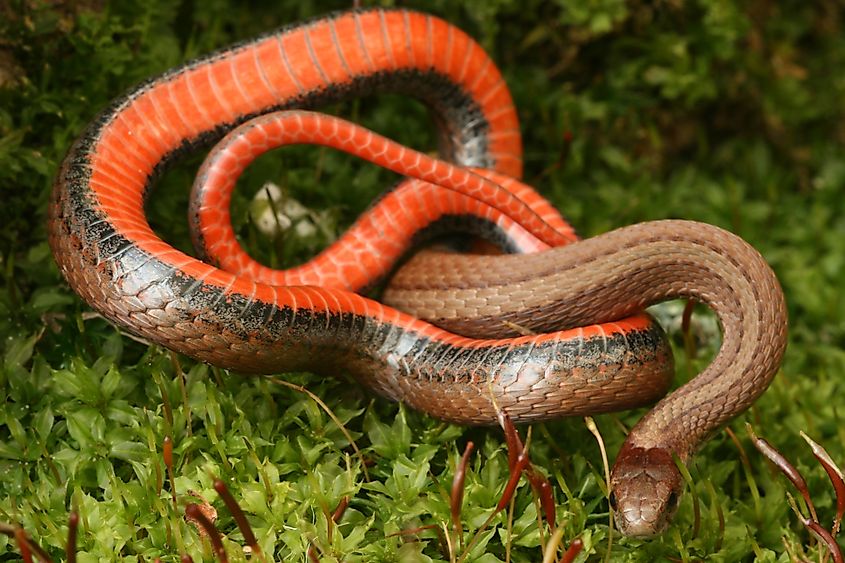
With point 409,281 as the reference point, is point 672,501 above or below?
below

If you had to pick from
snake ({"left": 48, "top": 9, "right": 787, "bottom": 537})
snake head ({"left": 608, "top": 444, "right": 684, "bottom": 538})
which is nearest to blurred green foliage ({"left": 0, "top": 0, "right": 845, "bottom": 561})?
snake head ({"left": 608, "top": 444, "right": 684, "bottom": 538})

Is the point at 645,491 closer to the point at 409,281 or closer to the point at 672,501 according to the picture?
the point at 672,501

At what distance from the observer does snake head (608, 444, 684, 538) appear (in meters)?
3.33

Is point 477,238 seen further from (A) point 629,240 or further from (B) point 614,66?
(B) point 614,66

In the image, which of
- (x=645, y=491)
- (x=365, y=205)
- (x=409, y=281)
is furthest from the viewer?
(x=365, y=205)

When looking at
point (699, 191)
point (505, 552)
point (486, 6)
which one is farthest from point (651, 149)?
point (505, 552)

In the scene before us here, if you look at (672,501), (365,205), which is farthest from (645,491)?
(365,205)

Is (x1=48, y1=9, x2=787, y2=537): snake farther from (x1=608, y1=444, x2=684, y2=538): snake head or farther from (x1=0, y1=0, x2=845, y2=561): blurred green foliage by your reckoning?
(x1=0, y1=0, x2=845, y2=561): blurred green foliage

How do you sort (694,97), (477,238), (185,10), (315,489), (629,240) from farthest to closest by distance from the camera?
(694,97) → (185,10) → (477,238) → (629,240) → (315,489)

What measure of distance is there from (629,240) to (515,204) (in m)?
0.50

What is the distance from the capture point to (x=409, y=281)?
416 centimetres

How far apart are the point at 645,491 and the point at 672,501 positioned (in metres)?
0.12

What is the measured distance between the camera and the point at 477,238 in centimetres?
454

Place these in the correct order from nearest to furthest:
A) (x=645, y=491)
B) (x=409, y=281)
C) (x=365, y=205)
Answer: (x=645, y=491), (x=409, y=281), (x=365, y=205)
